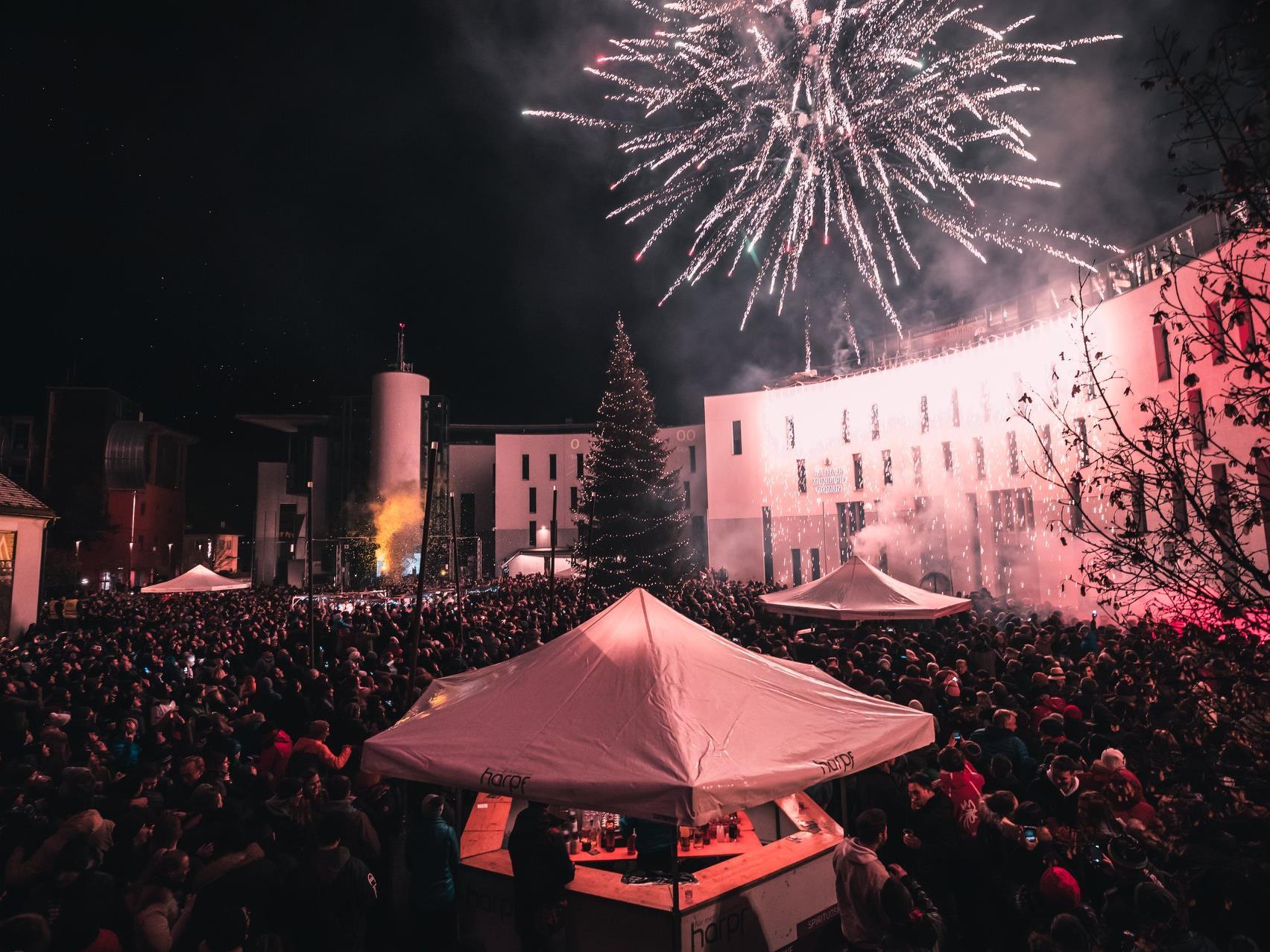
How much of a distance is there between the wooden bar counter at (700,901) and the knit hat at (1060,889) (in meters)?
1.82

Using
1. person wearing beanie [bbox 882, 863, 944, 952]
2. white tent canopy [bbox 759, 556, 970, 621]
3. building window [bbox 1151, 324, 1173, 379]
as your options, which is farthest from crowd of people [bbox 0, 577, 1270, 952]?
building window [bbox 1151, 324, 1173, 379]

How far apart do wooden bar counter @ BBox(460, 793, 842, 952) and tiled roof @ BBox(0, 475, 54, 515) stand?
17.7 m

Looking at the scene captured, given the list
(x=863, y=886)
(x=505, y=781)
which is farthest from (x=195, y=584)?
(x=863, y=886)

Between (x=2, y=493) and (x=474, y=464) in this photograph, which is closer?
(x=2, y=493)

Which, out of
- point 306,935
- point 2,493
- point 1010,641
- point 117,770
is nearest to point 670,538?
point 1010,641

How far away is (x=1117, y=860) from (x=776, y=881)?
2.25m

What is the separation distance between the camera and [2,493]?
18.2 meters

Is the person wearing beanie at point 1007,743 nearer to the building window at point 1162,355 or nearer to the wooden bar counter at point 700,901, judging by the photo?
the wooden bar counter at point 700,901

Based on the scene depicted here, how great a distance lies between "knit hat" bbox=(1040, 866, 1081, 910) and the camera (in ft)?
13.5

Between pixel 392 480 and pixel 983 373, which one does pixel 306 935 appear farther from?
pixel 392 480

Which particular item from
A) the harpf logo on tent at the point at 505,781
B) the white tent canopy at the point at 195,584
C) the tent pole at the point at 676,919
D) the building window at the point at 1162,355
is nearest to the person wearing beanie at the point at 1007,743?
the tent pole at the point at 676,919

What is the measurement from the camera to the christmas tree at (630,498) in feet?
96.2

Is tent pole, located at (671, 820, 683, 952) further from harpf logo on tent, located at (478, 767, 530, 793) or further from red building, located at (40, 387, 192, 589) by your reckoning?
red building, located at (40, 387, 192, 589)

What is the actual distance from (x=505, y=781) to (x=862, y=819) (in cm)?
223
